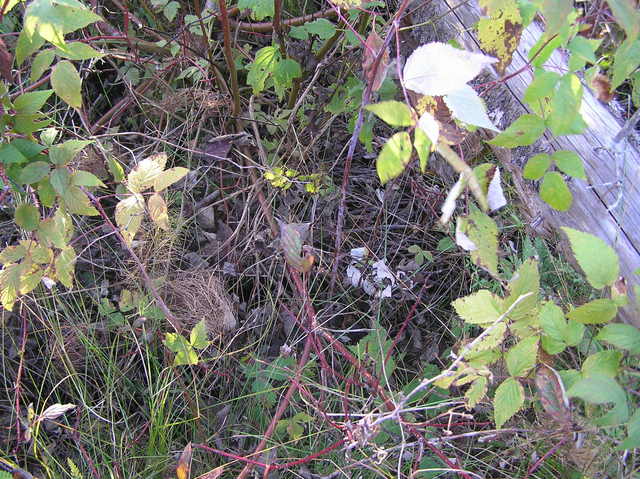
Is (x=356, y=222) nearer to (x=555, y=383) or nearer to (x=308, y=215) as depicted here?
(x=308, y=215)

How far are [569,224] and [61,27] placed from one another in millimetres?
1189

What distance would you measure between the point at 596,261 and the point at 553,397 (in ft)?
0.95

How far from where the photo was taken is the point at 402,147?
875 millimetres

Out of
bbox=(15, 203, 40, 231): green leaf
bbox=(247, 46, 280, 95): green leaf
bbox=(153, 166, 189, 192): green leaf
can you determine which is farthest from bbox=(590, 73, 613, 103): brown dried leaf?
bbox=(15, 203, 40, 231): green leaf

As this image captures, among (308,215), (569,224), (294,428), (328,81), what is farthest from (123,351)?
(569,224)

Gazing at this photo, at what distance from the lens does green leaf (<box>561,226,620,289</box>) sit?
38.4 inches

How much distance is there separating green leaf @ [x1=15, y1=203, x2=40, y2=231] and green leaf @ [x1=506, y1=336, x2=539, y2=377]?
3.45 feet

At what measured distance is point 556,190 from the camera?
1.12 meters

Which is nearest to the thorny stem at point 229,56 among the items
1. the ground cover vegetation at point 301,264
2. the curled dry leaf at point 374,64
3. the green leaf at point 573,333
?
the ground cover vegetation at point 301,264

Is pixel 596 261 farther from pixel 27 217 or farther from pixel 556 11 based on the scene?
pixel 27 217

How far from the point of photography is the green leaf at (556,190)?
1.12 meters

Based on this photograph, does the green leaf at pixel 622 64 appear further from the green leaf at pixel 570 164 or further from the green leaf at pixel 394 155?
the green leaf at pixel 394 155

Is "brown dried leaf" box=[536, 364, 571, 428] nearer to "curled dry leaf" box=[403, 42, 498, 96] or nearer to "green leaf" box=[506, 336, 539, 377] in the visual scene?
"green leaf" box=[506, 336, 539, 377]

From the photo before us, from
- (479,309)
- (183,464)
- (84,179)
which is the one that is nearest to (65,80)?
(84,179)
